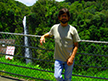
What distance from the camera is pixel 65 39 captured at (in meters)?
1.87

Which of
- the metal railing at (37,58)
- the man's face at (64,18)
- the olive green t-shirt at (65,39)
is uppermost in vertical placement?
the man's face at (64,18)

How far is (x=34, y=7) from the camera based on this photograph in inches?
1104

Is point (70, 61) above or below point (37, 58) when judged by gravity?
above

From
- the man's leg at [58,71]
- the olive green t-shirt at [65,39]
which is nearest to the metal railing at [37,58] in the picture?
the olive green t-shirt at [65,39]

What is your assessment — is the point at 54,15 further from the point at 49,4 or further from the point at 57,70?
the point at 57,70

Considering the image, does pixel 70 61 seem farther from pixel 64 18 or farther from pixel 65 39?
pixel 64 18

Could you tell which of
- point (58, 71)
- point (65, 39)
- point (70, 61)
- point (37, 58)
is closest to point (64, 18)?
point (65, 39)

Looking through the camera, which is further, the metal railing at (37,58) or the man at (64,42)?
the metal railing at (37,58)

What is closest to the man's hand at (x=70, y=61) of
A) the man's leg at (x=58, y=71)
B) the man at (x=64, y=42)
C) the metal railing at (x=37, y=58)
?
the man at (x=64, y=42)

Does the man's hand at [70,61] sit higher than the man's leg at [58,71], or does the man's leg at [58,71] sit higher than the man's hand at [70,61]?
the man's hand at [70,61]

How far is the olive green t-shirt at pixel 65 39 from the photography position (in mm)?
1871

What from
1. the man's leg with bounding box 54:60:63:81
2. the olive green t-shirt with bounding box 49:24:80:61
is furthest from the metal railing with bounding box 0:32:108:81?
→ the man's leg with bounding box 54:60:63:81

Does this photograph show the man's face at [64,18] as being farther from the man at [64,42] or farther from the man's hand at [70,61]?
the man's hand at [70,61]

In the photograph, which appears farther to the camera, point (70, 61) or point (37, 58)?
point (37, 58)
